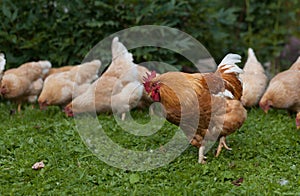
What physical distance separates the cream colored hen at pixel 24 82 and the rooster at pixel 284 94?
3726 millimetres

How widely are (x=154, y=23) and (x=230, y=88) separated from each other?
378 cm

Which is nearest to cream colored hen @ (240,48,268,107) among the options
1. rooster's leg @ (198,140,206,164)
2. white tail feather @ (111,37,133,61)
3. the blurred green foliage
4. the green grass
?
the green grass

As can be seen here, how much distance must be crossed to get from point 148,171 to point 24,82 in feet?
12.1

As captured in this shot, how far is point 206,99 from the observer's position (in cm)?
520

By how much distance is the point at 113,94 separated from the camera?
754cm

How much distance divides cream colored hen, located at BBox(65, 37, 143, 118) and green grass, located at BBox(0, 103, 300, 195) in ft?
1.70

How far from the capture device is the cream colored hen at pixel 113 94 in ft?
24.5

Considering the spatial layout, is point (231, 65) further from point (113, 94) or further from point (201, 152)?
point (113, 94)

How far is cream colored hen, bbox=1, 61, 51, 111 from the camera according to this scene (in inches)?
314

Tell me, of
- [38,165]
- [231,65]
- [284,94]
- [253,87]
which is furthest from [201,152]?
[253,87]

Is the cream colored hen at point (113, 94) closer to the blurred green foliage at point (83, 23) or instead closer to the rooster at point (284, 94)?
the blurred green foliage at point (83, 23)

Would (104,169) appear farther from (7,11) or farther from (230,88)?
(7,11)

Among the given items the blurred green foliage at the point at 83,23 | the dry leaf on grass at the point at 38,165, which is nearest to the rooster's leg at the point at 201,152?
the dry leaf on grass at the point at 38,165

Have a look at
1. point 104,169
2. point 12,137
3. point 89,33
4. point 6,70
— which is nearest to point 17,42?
point 6,70
